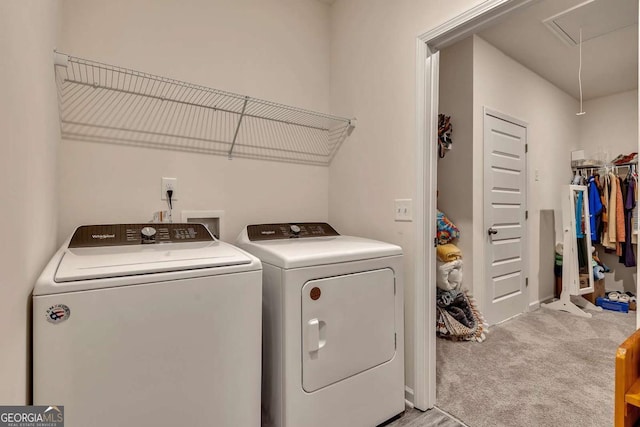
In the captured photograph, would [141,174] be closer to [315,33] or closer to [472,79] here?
[315,33]

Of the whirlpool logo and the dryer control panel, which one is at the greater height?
the dryer control panel

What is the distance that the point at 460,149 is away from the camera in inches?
113

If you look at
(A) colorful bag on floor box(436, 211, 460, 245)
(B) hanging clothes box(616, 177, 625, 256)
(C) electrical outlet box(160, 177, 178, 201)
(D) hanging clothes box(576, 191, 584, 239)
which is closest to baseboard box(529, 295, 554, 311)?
(D) hanging clothes box(576, 191, 584, 239)

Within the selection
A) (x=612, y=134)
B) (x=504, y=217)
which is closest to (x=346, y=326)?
(x=504, y=217)

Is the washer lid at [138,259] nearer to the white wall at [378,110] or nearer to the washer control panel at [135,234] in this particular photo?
the washer control panel at [135,234]

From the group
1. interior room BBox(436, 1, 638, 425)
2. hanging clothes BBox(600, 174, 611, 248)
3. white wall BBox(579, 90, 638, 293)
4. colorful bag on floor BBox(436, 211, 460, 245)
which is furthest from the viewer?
white wall BBox(579, 90, 638, 293)

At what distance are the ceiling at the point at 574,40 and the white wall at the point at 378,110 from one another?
3.09 feet

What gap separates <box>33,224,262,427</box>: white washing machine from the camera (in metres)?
0.87

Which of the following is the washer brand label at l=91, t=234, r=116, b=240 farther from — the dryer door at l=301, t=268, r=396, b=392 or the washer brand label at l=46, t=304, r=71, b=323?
the dryer door at l=301, t=268, r=396, b=392

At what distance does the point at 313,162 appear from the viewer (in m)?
2.29

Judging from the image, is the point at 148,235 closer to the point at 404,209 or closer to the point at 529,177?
the point at 404,209

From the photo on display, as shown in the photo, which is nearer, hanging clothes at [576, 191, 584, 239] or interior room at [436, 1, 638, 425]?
interior room at [436, 1, 638, 425]

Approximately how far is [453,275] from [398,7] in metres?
2.02

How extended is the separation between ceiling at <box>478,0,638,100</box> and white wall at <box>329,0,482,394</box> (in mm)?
942
